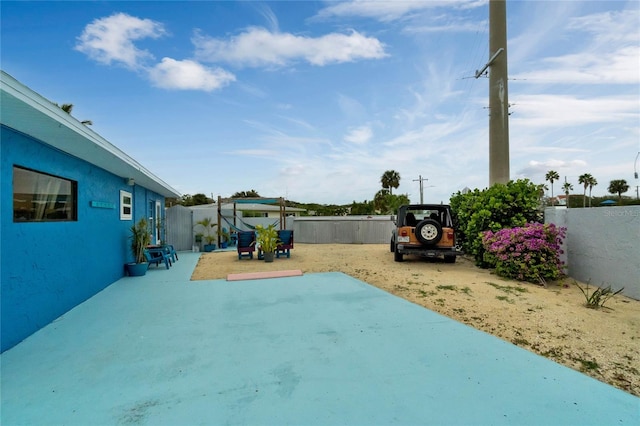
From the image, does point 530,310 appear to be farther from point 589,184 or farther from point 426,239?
point 589,184

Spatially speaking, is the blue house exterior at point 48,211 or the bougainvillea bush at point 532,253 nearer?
the blue house exterior at point 48,211

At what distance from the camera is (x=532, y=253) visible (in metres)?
6.30

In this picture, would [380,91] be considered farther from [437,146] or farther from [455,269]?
[455,269]

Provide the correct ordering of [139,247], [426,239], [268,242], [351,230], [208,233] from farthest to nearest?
[351,230] < [208,233] < [268,242] < [426,239] < [139,247]

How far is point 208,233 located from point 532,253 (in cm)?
1241

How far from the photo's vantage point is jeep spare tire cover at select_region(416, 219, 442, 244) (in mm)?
8367

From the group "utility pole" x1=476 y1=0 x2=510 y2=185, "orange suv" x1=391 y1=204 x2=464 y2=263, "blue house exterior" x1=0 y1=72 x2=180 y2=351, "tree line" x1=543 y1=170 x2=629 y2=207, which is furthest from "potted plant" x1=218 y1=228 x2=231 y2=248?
"tree line" x1=543 y1=170 x2=629 y2=207

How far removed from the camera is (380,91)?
11.3 meters

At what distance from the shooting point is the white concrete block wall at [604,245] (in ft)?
16.4

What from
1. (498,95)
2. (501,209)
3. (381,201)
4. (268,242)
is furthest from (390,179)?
(501,209)

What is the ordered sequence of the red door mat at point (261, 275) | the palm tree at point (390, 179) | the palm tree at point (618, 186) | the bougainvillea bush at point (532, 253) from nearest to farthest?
the bougainvillea bush at point (532, 253), the red door mat at point (261, 275), the palm tree at point (618, 186), the palm tree at point (390, 179)

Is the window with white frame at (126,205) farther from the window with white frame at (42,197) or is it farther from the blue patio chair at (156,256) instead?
the window with white frame at (42,197)

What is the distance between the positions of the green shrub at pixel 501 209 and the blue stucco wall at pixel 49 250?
344 inches

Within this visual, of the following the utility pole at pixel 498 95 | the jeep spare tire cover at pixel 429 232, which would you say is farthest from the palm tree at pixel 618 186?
the jeep spare tire cover at pixel 429 232
